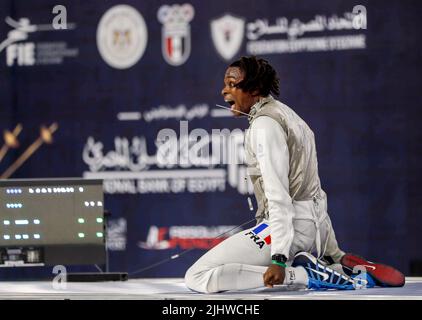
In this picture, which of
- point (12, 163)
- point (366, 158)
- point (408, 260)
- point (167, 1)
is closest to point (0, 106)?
point (12, 163)

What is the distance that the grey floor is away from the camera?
3033 millimetres

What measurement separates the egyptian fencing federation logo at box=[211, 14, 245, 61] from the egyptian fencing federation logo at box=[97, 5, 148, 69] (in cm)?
50

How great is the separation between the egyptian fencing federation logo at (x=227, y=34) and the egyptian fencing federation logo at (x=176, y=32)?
0.18m

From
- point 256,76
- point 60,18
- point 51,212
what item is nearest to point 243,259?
point 256,76

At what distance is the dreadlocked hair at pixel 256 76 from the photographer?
11.7 ft

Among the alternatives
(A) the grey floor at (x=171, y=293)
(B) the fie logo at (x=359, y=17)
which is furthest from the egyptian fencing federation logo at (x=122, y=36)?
(A) the grey floor at (x=171, y=293)

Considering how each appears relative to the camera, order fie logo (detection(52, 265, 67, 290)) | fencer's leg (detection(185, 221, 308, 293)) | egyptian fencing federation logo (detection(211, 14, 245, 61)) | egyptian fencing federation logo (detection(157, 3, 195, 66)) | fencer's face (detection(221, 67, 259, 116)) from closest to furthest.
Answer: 1. fencer's leg (detection(185, 221, 308, 293))
2. fencer's face (detection(221, 67, 259, 116))
3. fie logo (detection(52, 265, 67, 290))
4. egyptian fencing federation logo (detection(211, 14, 245, 61))
5. egyptian fencing federation logo (detection(157, 3, 195, 66))

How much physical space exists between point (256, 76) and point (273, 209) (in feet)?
1.96

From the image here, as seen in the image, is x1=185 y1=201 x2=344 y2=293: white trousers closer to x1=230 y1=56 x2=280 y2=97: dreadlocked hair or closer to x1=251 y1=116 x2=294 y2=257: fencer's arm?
x1=251 y1=116 x2=294 y2=257: fencer's arm

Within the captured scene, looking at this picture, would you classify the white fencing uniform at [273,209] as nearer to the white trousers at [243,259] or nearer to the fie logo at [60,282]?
the white trousers at [243,259]

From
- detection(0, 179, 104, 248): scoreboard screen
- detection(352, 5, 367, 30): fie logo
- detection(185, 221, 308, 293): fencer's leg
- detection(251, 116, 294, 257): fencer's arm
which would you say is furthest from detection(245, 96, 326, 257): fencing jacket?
detection(352, 5, 367, 30): fie logo
